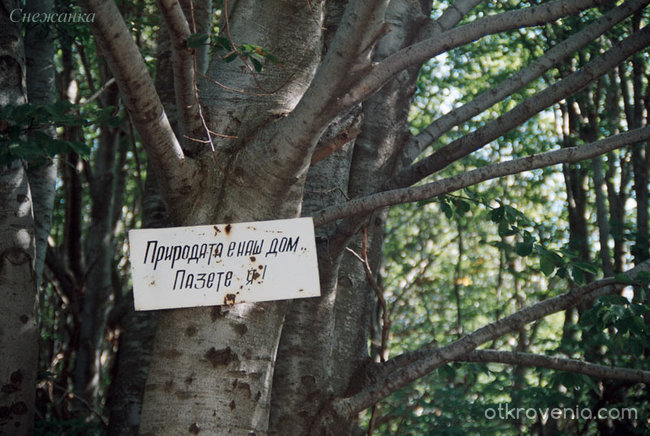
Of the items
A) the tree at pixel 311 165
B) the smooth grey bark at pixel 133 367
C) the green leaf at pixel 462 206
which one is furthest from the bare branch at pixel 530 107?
the smooth grey bark at pixel 133 367

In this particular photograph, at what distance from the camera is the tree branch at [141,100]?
5.63ft

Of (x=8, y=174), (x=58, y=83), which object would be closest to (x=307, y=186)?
(x=8, y=174)

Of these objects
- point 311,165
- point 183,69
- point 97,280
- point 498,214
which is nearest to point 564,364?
point 498,214

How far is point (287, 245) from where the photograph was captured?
2004mm

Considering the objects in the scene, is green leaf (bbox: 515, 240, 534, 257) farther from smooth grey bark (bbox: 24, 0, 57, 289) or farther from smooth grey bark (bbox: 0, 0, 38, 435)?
smooth grey bark (bbox: 24, 0, 57, 289)

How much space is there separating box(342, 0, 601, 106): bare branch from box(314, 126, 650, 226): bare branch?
366mm

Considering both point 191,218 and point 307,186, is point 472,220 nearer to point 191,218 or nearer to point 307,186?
point 307,186

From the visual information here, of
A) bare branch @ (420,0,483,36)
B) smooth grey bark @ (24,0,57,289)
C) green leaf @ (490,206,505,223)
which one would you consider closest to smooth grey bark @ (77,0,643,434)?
green leaf @ (490,206,505,223)

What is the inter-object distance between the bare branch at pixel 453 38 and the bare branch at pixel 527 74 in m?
0.35

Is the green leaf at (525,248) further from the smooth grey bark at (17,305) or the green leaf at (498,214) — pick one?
the smooth grey bark at (17,305)

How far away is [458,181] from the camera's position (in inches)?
84.6

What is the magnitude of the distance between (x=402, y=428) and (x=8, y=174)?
288 cm

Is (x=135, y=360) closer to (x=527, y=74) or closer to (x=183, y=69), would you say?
(x=183, y=69)

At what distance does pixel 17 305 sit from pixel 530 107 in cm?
204
